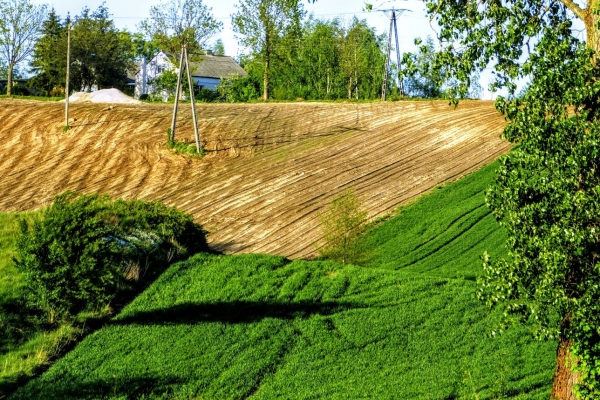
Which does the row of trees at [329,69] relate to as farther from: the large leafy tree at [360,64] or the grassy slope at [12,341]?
the grassy slope at [12,341]

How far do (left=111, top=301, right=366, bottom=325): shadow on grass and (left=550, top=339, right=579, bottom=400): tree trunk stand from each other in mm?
6490

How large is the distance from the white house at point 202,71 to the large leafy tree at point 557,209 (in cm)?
8130

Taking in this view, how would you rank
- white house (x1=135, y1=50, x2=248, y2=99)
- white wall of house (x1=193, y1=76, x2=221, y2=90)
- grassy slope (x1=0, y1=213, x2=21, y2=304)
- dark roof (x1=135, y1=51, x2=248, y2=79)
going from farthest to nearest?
dark roof (x1=135, y1=51, x2=248, y2=79) < white wall of house (x1=193, y1=76, x2=221, y2=90) < white house (x1=135, y1=50, x2=248, y2=99) < grassy slope (x1=0, y1=213, x2=21, y2=304)

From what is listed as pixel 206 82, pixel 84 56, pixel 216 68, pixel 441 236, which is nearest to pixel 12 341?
pixel 441 236

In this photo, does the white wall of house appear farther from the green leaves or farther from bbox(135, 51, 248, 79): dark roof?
the green leaves

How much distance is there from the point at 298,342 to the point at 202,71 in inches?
3325

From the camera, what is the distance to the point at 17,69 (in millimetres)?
126000

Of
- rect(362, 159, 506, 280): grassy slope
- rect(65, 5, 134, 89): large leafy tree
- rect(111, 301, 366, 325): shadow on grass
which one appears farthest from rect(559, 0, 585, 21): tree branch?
rect(65, 5, 134, 89): large leafy tree

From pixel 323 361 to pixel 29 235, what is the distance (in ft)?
27.1

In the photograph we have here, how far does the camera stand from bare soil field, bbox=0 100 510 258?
108 ft

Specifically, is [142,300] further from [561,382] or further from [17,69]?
[17,69]

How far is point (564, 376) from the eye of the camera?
1558cm

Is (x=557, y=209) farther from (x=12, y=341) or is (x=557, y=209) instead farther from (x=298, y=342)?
(x=12, y=341)

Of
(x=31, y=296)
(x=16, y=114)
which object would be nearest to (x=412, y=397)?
(x=31, y=296)
